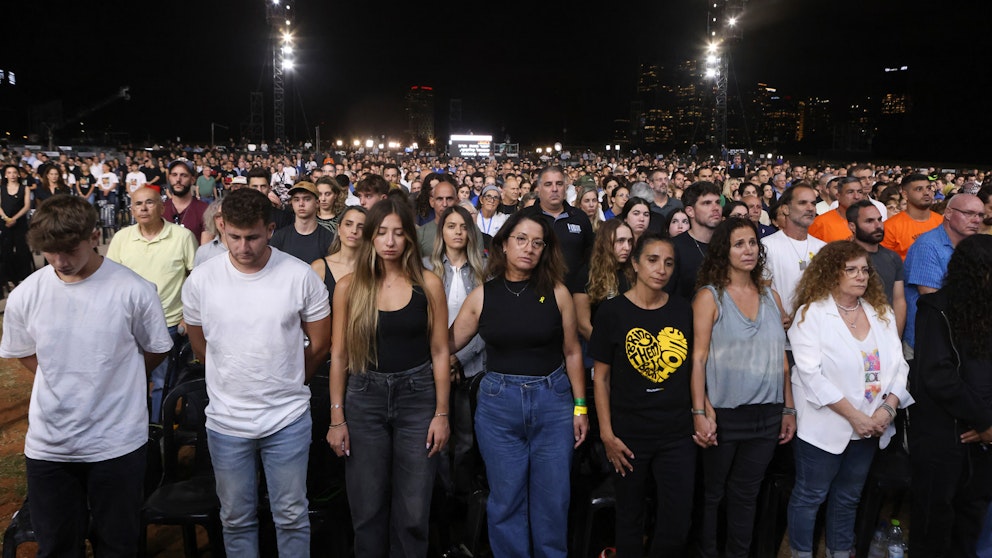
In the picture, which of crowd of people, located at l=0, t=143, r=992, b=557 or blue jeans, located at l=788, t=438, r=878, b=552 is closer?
crowd of people, located at l=0, t=143, r=992, b=557

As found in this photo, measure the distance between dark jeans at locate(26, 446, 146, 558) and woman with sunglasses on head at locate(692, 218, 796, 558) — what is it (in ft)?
9.16

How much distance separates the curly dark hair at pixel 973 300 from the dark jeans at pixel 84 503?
413 cm

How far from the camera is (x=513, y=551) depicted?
3.25m

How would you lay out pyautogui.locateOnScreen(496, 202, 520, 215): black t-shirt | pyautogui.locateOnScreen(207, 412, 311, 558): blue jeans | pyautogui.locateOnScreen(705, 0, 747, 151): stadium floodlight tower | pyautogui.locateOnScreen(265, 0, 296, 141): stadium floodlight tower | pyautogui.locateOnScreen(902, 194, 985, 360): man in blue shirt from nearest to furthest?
pyautogui.locateOnScreen(207, 412, 311, 558): blue jeans → pyautogui.locateOnScreen(902, 194, 985, 360): man in blue shirt → pyautogui.locateOnScreen(496, 202, 520, 215): black t-shirt → pyautogui.locateOnScreen(705, 0, 747, 151): stadium floodlight tower → pyautogui.locateOnScreen(265, 0, 296, 141): stadium floodlight tower

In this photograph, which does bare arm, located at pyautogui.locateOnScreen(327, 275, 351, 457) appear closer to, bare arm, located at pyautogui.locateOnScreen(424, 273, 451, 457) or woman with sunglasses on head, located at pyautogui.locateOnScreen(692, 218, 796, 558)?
bare arm, located at pyautogui.locateOnScreen(424, 273, 451, 457)

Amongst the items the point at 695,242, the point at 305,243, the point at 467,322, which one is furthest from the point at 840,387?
the point at 305,243

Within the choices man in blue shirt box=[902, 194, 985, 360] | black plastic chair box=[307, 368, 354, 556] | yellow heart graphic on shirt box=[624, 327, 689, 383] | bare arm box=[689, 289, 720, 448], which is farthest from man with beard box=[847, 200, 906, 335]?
black plastic chair box=[307, 368, 354, 556]

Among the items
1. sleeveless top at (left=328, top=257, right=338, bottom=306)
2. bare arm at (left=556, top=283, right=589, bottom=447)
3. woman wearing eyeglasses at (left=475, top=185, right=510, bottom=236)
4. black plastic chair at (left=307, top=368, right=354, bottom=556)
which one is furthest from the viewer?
woman wearing eyeglasses at (left=475, top=185, right=510, bottom=236)

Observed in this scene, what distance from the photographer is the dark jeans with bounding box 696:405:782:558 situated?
3.27m

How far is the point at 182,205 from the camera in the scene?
22.0 feet

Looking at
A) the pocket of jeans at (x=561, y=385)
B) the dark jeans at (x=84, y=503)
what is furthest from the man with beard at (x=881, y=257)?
the dark jeans at (x=84, y=503)

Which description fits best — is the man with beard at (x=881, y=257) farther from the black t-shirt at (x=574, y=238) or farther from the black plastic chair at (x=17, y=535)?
the black plastic chair at (x=17, y=535)

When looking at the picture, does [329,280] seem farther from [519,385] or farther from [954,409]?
[954,409]

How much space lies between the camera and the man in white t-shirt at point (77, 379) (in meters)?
2.66
